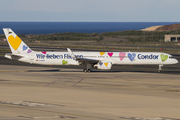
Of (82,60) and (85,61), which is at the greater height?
(82,60)

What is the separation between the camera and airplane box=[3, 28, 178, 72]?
50.4 m

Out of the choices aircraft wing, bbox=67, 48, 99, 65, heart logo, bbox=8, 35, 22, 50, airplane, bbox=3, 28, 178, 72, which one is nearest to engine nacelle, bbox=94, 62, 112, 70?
airplane, bbox=3, 28, 178, 72

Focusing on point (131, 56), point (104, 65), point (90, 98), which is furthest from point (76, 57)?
point (90, 98)

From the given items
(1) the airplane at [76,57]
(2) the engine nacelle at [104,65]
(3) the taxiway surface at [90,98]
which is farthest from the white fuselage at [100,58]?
(3) the taxiway surface at [90,98]

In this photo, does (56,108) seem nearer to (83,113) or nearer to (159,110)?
(83,113)

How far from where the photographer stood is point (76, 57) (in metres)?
50.4

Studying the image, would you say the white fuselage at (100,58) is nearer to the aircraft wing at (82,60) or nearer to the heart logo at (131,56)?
the heart logo at (131,56)

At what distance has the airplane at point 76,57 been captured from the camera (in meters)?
50.4

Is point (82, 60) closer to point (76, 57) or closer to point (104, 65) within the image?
point (76, 57)

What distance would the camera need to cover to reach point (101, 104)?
26.7 metres

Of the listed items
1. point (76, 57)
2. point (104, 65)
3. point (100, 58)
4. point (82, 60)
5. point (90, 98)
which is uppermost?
point (76, 57)

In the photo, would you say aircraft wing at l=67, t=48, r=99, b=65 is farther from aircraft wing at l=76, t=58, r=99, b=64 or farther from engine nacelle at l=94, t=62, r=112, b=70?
engine nacelle at l=94, t=62, r=112, b=70

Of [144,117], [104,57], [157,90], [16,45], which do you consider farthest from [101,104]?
[16,45]

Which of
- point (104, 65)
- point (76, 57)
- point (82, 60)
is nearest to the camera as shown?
point (82, 60)
